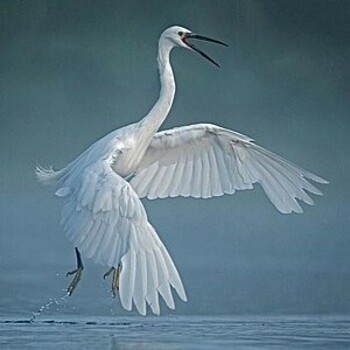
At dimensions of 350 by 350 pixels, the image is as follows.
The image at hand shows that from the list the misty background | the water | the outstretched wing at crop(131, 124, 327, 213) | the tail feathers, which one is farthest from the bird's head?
the misty background

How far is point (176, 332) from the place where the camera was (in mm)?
3959

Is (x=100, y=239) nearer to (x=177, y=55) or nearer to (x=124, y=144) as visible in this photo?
(x=124, y=144)

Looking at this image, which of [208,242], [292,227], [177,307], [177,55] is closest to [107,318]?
[177,307]

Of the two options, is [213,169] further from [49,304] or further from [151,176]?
[49,304]

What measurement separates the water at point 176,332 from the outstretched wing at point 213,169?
0.37m

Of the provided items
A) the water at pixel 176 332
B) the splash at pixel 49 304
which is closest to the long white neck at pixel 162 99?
the water at pixel 176 332

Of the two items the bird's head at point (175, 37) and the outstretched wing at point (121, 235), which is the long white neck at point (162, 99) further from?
the outstretched wing at point (121, 235)

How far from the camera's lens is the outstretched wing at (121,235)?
3.14m

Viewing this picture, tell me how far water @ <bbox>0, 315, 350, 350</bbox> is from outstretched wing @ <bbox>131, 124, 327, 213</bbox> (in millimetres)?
373

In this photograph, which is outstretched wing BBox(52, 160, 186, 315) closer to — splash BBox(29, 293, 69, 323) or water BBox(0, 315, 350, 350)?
water BBox(0, 315, 350, 350)

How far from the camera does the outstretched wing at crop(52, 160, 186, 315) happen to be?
3139 millimetres

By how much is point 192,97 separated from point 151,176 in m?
1.02

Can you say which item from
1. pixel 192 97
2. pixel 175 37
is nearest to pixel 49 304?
pixel 175 37

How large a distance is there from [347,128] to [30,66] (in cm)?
120
